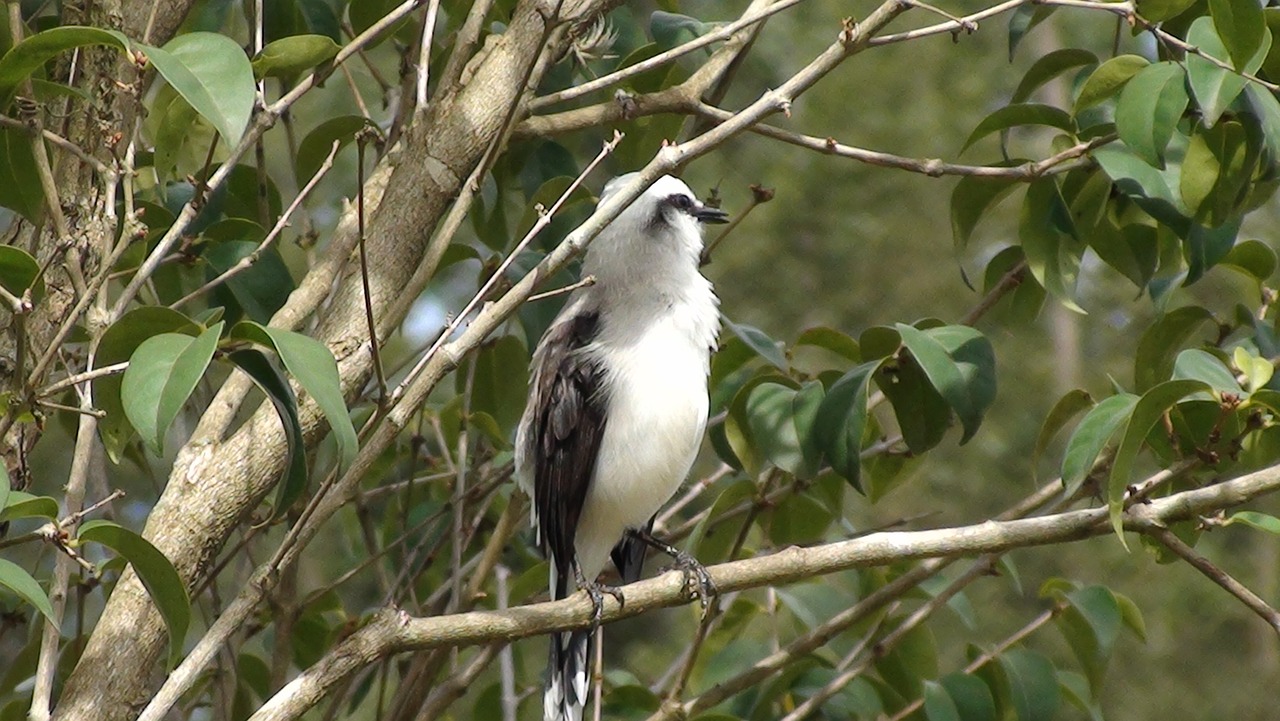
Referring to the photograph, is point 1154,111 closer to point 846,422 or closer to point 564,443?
point 846,422

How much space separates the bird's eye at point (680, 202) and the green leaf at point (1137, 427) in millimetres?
1505

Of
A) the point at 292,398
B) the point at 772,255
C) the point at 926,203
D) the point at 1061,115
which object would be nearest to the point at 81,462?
the point at 292,398

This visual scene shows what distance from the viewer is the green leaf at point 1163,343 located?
94.0 inches

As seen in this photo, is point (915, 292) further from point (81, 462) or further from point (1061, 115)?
point (81, 462)

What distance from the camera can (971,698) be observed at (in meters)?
2.44

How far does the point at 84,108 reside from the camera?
205cm

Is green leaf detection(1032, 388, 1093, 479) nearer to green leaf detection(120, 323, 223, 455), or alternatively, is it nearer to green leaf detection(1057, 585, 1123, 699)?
green leaf detection(1057, 585, 1123, 699)

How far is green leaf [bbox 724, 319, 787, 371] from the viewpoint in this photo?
8.13 feet

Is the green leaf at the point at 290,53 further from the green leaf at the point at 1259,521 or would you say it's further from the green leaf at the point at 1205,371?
the green leaf at the point at 1259,521

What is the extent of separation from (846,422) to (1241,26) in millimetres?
798

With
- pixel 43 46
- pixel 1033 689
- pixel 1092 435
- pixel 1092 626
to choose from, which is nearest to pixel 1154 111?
pixel 1092 435

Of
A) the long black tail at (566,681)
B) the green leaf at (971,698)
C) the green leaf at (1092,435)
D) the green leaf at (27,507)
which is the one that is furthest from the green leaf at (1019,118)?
the green leaf at (27,507)

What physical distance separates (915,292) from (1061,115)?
25.9 ft

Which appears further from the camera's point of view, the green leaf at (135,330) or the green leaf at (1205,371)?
the green leaf at (1205,371)
